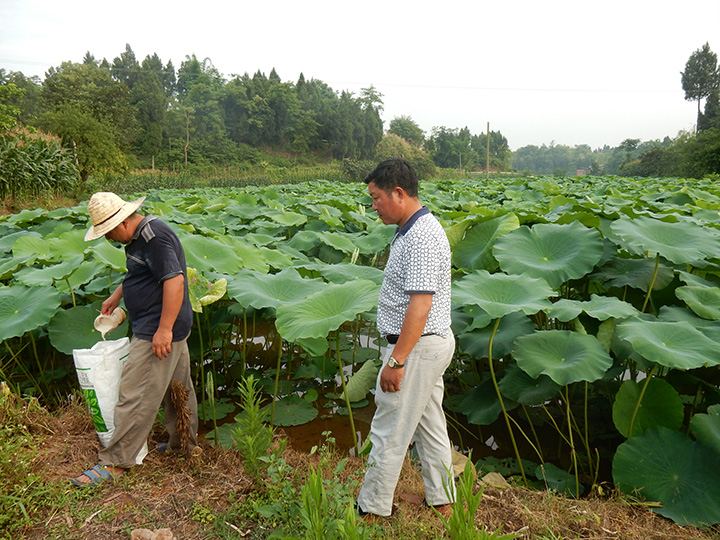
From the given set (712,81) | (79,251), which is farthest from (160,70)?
(79,251)

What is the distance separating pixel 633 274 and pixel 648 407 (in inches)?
39.8

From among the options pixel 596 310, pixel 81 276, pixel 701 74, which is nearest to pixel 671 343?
pixel 596 310

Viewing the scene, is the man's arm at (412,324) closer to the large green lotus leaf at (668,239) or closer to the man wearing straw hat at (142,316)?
the man wearing straw hat at (142,316)

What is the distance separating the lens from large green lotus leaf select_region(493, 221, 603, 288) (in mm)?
2918

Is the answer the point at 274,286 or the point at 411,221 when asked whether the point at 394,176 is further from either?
the point at 274,286

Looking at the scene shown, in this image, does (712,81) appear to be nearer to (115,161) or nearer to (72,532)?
(115,161)

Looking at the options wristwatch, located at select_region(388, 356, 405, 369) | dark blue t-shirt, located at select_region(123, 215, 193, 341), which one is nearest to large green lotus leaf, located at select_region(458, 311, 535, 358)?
wristwatch, located at select_region(388, 356, 405, 369)

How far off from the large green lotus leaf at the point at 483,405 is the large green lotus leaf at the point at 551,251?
0.75m

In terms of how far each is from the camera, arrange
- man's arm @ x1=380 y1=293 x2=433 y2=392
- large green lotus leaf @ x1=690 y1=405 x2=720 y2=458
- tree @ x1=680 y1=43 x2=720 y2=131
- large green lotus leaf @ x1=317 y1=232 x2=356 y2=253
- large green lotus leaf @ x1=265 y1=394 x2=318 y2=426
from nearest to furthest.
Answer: man's arm @ x1=380 y1=293 x2=433 y2=392 < large green lotus leaf @ x1=690 y1=405 x2=720 y2=458 < large green lotus leaf @ x1=265 y1=394 x2=318 y2=426 < large green lotus leaf @ x1=317 y1=232 x2=356 y2=253 < tree @ x1=680 y1=43 x2=720 y2=131

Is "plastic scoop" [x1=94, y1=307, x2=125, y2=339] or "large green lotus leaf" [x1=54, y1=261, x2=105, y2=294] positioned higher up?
"large green lotus leaf" [x1=54, y1=261, x2=105, y2=294]

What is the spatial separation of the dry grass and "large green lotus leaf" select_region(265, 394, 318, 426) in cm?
65

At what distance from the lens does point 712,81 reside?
1761 inches

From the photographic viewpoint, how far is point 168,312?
2133 mm

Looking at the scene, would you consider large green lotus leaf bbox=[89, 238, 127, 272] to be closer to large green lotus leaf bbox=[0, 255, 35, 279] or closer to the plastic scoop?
the plastic scoop
